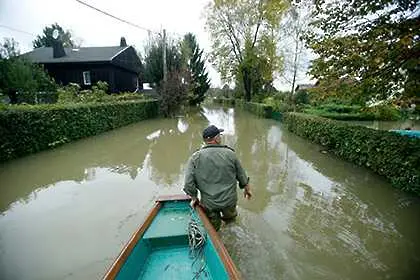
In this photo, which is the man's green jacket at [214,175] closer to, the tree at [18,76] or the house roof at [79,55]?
the tree at [18,76]

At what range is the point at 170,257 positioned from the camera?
3369mm

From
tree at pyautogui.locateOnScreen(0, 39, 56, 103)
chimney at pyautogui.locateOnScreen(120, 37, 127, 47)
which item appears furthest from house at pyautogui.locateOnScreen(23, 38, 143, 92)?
tree at pyautogui.locateOnScreen(0, 39, 56, 103)

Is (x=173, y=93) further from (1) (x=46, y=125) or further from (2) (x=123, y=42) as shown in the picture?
(2) (x=123, y=42)

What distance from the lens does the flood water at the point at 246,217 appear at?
4.00 meters

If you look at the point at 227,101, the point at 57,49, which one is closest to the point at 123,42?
the point at 57,49

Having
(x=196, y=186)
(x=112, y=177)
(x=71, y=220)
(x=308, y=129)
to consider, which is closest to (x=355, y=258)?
(x=196, y=186)

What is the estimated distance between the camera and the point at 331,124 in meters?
11.6

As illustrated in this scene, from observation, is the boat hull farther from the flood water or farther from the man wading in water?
the flood water

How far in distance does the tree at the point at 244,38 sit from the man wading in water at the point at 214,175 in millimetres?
29534

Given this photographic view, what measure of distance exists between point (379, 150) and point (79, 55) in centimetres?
3027

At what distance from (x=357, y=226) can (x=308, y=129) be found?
977 centimetres

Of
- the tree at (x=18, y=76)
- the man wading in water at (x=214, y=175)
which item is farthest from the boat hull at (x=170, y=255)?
the tree at (x=18, y=76)

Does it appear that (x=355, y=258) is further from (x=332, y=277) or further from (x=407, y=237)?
(x=407, y=237)

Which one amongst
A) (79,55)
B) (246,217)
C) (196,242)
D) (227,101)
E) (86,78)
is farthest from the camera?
(227,101)
